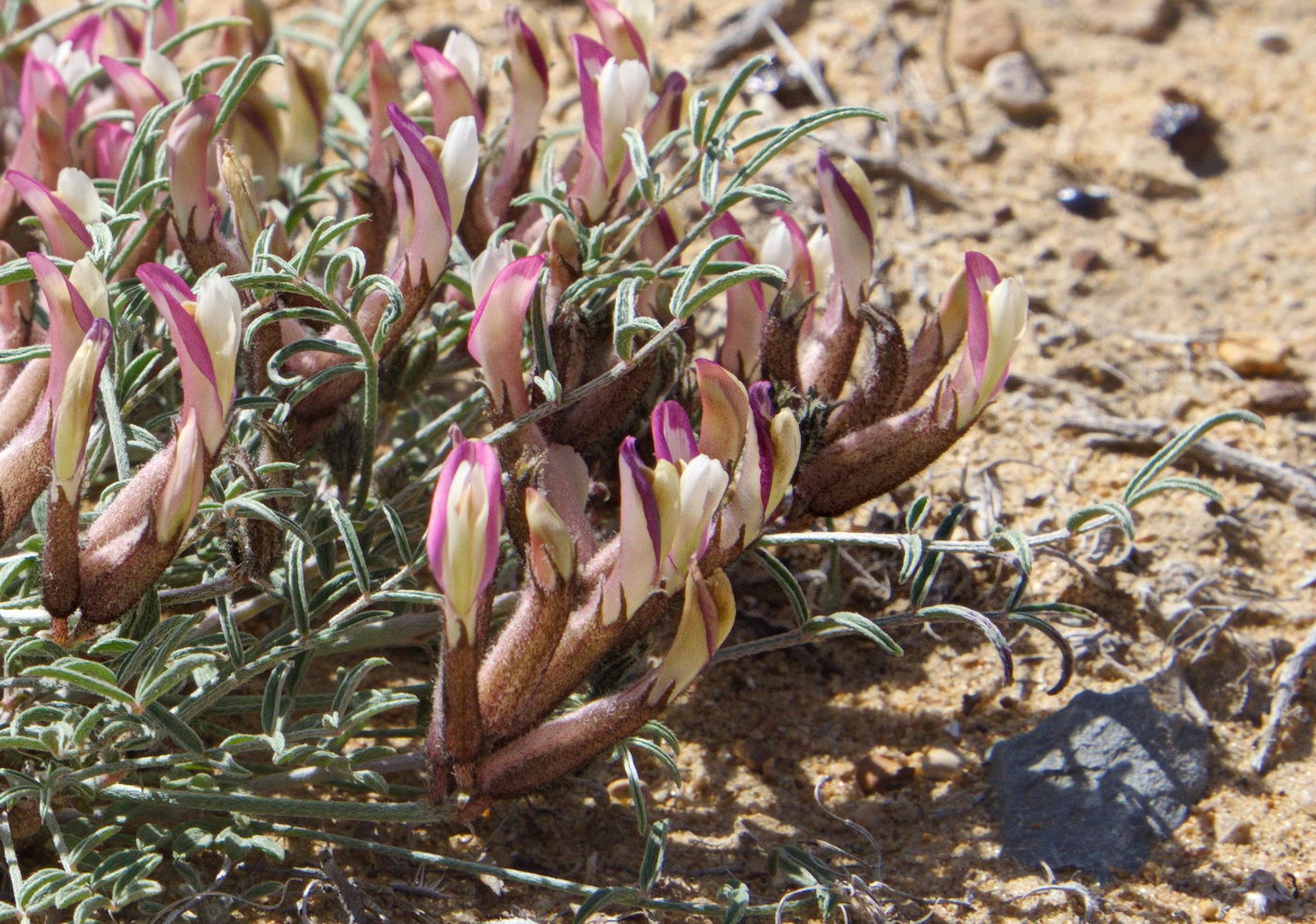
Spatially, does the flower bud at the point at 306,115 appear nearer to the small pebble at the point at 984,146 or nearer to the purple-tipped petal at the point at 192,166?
the purple-tipped petal at the point at 192,166

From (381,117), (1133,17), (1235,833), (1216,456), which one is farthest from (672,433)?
(1133,17)

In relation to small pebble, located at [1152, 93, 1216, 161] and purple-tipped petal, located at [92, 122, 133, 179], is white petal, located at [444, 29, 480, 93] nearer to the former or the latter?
purple-tipped petal, located at [92, 122, 133, 179]

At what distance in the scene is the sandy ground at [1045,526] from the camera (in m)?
2.26

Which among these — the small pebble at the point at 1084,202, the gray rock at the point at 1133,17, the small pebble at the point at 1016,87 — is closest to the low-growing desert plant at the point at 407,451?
the small pebble at the point at 1084,202

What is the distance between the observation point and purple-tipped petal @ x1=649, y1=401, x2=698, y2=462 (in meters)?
1.79

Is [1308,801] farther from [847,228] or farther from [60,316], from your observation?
[60,316]

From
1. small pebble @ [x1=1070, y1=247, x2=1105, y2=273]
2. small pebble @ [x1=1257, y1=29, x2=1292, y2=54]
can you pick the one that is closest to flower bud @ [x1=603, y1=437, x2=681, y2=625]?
small pebble @ [x1=1070, y1=247, x2=1105, y2=273]

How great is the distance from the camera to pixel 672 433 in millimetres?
1797

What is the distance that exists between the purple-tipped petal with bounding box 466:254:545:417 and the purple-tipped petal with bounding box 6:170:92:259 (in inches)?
23.8

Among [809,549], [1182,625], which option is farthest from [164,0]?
[1182,625]

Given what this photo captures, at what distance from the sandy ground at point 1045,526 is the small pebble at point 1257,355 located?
2 cm

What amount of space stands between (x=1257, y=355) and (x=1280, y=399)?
0.12 metres

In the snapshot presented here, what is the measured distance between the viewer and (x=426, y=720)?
2268mm

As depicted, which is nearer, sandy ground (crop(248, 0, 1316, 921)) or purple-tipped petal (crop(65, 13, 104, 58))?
sandy ground (crop(248, 0, 1316, 921))
